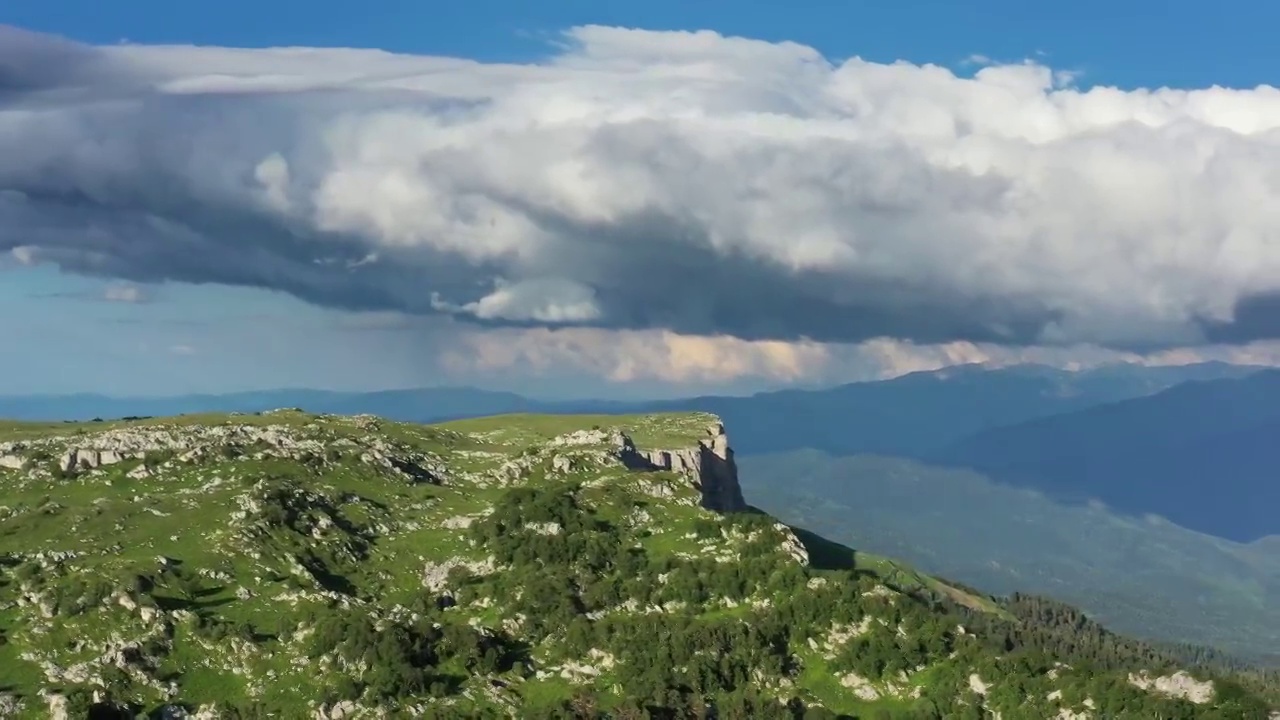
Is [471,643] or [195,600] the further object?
[195,600]

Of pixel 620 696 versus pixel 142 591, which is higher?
pixel 142 591

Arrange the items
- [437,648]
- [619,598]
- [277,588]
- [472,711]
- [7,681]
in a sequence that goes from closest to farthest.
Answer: [7,681] < [472,711] < [437,648] < [277,588] < [619,598]

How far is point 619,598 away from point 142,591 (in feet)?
236

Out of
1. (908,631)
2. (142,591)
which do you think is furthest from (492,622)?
(908,631)

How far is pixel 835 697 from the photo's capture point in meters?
171

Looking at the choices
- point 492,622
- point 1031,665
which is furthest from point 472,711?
point 1031,665

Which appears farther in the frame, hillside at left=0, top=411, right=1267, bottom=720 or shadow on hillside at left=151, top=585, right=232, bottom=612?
shadow on hillside at left=151, top=585, right=232, bottom=612

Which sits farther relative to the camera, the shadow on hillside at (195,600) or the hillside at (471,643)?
the shadow on hillside at (195,600)

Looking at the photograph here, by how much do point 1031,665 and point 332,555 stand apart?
113778 millimetres

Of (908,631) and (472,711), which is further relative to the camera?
(908,631)

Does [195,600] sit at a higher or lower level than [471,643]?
higher

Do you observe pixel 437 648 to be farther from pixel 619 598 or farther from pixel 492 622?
pixel 619 598

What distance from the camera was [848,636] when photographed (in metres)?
182

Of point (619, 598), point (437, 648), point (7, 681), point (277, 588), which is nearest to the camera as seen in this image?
point (7, 681)
